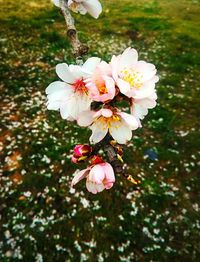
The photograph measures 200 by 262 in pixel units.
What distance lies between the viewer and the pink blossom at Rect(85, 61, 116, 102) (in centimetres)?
129

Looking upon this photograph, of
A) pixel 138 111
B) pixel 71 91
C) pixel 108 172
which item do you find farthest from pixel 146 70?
pixel 108 172

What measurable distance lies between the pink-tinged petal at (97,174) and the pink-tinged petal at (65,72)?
342 mm

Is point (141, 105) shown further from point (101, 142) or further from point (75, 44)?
point (75, 44)

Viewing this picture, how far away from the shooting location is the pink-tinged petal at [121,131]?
54.3 inches

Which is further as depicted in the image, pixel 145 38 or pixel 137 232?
pixel 145 38

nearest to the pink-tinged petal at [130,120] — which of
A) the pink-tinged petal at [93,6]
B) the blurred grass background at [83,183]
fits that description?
the pink-tinged petal at [93,6]

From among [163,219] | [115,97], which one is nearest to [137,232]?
[163,219]

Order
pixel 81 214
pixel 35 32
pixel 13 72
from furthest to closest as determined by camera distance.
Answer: pixel 35 32
pixel 13 72
pixel 81 214

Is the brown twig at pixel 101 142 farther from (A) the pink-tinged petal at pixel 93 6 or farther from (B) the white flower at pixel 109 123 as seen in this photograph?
(A) the pink-tinged petal at pixel 93 6

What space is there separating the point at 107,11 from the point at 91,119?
52.9 feet

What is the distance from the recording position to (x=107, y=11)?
16.6 m

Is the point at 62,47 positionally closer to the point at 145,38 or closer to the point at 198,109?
the point at 145,38

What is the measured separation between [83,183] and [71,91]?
222 inches

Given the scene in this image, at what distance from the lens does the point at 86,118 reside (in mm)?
1335
